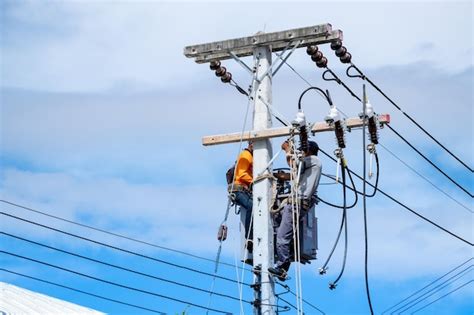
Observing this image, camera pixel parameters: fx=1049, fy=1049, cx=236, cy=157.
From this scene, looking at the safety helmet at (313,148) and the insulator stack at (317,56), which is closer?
the safety helmet at (313,148)

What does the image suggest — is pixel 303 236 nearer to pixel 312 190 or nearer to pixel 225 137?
pixel 312 190

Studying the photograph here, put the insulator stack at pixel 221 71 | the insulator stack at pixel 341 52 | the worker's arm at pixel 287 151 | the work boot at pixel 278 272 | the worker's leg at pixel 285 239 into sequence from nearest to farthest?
the work boot at pixel 278 272 < the worker's leg at pixel 285 239 < the worker's arm at pixel 287 151 < the insulator stack at pixel 341 52 < the insulator stack at pixel 221 71

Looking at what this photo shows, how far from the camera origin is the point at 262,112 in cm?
1722

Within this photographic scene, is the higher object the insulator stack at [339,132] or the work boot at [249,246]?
the insulator stack at [339,132]

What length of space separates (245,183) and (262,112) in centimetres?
120

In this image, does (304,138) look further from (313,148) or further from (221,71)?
(221,71)

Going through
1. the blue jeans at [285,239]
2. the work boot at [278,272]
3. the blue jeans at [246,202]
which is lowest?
the work boot at [278,272]

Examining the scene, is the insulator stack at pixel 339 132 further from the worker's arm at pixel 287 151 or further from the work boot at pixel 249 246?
the work boot at pixel 249 246

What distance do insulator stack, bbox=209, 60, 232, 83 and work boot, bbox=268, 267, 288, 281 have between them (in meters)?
3.85

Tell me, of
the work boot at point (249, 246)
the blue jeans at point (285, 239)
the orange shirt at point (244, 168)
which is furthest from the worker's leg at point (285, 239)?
the orange shirt at point (244, 168)

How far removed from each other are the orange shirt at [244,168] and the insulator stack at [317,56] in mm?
2047

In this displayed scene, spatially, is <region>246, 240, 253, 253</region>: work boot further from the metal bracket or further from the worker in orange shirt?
the metal bracket

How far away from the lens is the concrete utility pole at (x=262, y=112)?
16312 mm

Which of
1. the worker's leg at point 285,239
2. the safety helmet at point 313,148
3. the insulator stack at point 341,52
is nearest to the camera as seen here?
the worker's leg at point 285,239
